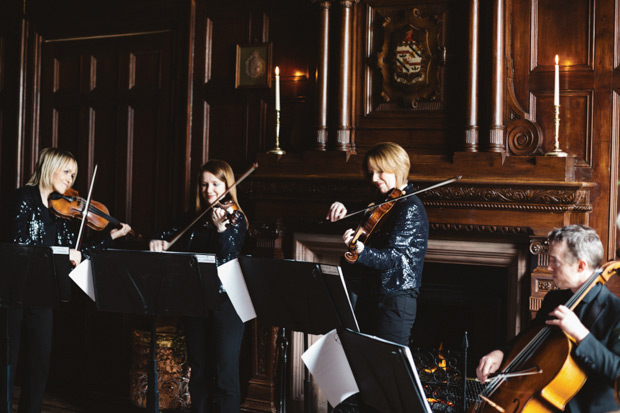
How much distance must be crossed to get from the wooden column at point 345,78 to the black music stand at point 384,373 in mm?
1719

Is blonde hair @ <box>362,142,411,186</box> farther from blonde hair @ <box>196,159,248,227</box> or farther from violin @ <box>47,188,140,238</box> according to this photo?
violin @ <box>47,188,140,238</box>

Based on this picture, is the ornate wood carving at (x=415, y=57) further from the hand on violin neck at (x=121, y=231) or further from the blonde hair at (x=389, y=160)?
the hand on violin neck at (x=121, y=231)

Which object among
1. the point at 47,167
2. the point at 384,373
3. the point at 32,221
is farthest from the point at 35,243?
the point at 384,373

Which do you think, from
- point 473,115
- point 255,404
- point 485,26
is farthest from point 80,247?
point 485,26

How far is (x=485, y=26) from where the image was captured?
3334mm

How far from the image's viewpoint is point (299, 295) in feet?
8.29

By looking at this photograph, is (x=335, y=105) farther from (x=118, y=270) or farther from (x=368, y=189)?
(x=118, y=270)

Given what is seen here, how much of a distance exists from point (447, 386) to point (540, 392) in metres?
1.56

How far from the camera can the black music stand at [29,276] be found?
289 centimetres

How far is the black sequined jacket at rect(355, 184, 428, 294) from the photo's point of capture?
2.69 meters

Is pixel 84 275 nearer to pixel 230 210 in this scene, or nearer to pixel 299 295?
pixel 230 210

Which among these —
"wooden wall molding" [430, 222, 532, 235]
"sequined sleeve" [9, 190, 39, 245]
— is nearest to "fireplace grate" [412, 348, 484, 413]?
"wooden wall molding" [430, 222, 532, 235]

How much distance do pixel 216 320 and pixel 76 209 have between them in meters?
1.04

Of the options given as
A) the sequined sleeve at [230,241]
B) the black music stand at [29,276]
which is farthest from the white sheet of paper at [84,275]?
the sequined sleeve at [230,241]
